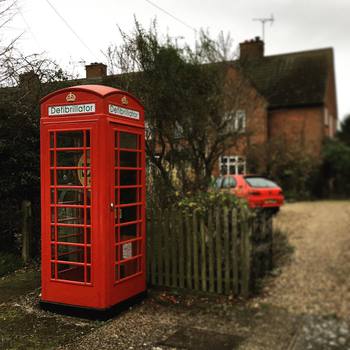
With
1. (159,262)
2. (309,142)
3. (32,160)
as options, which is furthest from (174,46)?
(309,142)

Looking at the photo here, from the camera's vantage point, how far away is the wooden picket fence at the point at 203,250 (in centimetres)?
601

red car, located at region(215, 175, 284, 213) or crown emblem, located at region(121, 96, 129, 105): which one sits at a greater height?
crown emblem, located at region(121, 96, 129, 105)

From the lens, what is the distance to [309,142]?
24.8 meters

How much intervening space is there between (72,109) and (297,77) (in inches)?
927

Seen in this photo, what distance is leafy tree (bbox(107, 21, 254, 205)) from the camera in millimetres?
7355

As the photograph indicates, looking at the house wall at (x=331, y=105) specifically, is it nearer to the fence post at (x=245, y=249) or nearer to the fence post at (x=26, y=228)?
the fence post at (x=245, y=249)

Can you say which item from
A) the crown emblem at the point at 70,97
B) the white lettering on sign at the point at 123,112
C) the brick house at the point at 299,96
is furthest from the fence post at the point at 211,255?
the brick house at the point at 299,96

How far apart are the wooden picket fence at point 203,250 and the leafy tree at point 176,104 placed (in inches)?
38.5

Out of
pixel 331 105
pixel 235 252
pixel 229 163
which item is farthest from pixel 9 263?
pixel 331 105

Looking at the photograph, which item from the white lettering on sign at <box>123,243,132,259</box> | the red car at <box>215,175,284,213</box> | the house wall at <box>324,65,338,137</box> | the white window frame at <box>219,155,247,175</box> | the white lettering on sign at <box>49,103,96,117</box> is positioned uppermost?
the house wall at <box>324,65,338,137</box>

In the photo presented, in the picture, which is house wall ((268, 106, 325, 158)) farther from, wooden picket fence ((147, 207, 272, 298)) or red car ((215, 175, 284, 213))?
wooden picket fence ((147, 207, 272, 298))

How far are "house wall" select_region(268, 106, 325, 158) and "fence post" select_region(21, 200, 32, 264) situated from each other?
19280 mm

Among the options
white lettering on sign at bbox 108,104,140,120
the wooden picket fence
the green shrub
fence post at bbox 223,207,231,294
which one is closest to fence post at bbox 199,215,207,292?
the wooden picket fence

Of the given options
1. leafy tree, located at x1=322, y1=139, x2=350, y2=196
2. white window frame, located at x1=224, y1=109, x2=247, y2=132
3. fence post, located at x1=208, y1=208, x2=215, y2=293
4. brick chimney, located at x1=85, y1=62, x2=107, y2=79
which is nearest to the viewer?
fence post, located at x1=208, y1=208, x2=215, y2=293
